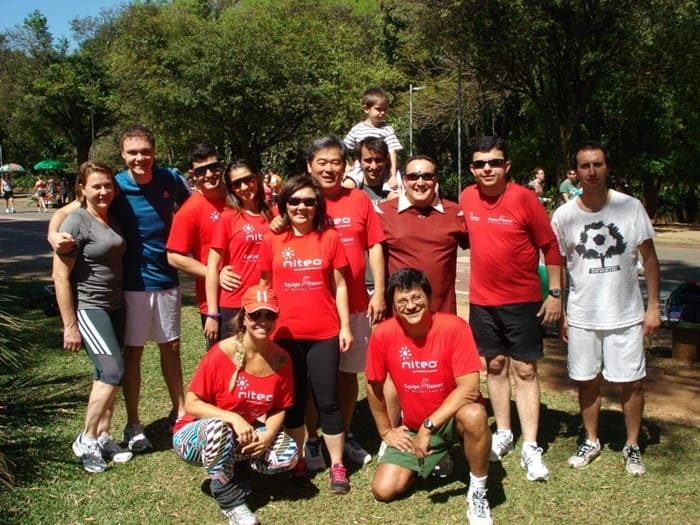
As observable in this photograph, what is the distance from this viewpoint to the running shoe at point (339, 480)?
4.07m

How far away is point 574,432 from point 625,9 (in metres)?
15.6

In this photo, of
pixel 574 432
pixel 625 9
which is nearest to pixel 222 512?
pixel 574 432

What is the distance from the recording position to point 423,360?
3.88 metres

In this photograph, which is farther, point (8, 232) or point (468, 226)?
point (8, 232)

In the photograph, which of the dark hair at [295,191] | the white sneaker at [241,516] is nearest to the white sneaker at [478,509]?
the white sneaker at [241,516]

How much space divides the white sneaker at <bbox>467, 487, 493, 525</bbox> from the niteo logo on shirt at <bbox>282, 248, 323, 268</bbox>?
1.46 meters

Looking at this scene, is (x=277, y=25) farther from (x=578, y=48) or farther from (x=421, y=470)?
(x=421, y=470)

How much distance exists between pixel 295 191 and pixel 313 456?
1647 millimetres

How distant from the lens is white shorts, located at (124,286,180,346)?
455 centimetres

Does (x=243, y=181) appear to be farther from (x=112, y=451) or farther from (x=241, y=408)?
(x=112, y=451)

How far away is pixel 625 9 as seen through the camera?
17.6m

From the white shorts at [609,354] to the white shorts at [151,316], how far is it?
253cm

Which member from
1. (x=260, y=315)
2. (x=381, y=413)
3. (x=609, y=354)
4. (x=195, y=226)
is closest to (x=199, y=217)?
(x=195, y=226)

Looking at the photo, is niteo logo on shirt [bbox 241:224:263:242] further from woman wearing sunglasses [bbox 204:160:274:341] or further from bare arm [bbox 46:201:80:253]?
bare arm [bbox 46:201:80:253]
